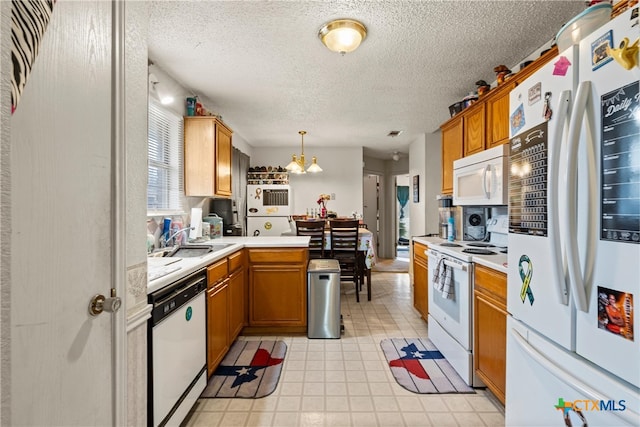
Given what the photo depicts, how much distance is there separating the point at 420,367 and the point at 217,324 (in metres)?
1.57

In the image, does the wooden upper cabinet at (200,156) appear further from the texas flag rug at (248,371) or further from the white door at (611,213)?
the white door at (611,213)

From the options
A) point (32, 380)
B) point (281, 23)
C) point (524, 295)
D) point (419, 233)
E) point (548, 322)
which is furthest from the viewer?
point (419, 233)

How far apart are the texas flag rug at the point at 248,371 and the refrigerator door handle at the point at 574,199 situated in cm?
182

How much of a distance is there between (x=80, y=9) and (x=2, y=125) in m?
0.64

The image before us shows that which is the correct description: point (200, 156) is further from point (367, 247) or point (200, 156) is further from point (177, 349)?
point (367, 247)

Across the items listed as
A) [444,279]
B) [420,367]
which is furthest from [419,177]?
[420,367]

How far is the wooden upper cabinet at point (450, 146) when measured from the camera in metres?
2.98

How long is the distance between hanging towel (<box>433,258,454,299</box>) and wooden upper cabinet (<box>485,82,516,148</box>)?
104 cm

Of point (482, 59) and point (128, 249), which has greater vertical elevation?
point (482, 59)

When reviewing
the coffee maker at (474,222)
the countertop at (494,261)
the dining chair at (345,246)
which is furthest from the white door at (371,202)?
the countertop at (494,261)

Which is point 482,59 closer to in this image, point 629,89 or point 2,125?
point 629,89

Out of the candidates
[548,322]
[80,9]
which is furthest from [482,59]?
[80,9]

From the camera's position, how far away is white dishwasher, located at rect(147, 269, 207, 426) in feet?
4.29

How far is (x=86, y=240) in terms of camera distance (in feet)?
2.80
